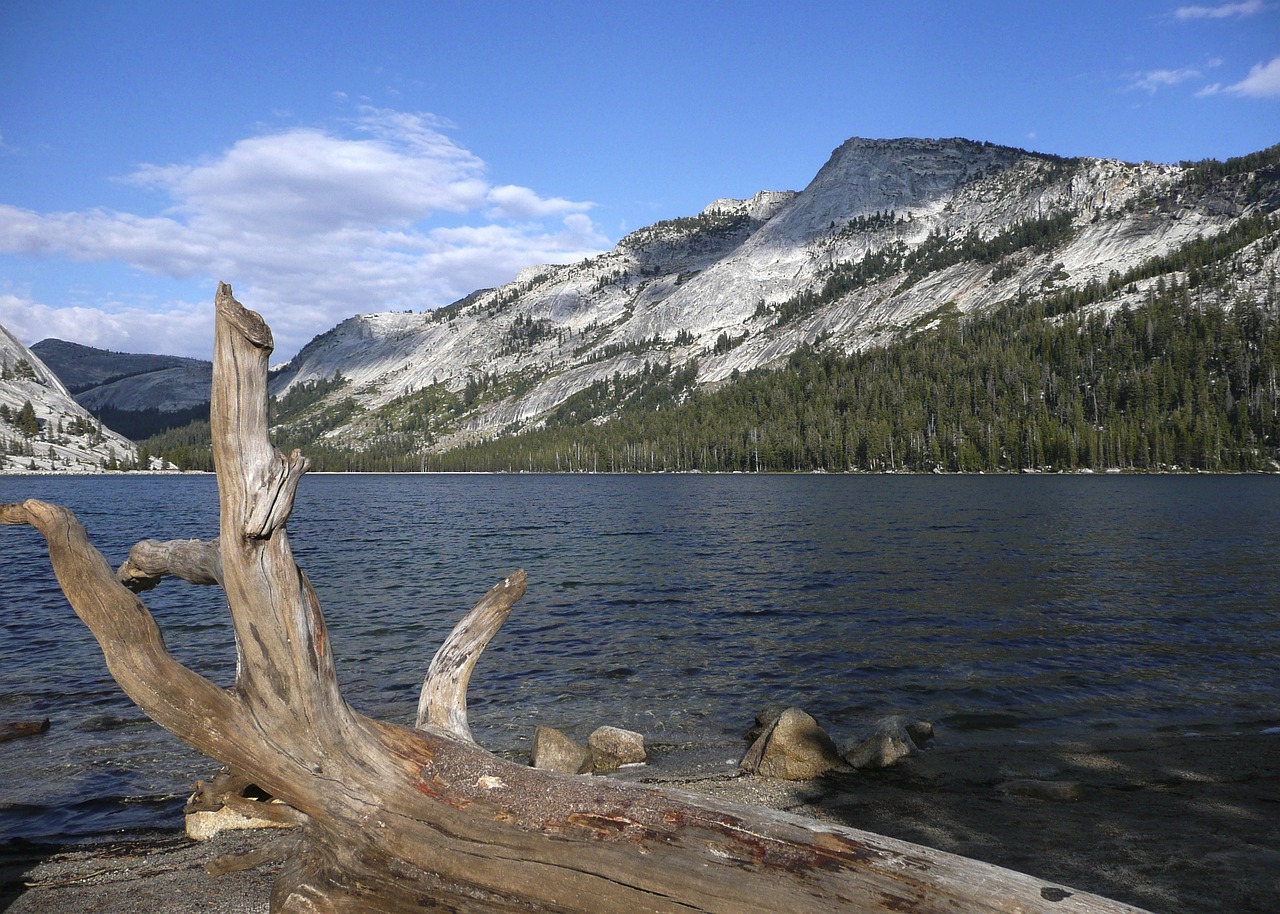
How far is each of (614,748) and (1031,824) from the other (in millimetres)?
6936

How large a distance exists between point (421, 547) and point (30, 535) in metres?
40.2

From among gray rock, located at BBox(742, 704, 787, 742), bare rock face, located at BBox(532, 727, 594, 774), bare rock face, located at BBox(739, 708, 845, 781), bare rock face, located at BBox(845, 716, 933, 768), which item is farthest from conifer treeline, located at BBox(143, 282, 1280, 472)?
bare rock face, located at BBox(532, 727, 594, 774)

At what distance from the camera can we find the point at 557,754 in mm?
12789

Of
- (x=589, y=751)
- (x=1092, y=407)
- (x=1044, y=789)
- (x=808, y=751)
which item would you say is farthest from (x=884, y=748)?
(x=1092, y=407)

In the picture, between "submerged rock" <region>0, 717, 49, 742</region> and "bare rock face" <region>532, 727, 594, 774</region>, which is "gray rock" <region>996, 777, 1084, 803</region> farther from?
"submerged rock" <region>0, 717, 49, 742</region>

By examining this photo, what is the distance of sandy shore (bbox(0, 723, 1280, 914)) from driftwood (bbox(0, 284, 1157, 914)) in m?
3.84

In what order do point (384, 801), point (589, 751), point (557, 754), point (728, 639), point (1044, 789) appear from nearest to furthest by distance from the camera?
point (384, 801), point (1044, 789), point (557, 754), point (589, 751), point (728, 639)

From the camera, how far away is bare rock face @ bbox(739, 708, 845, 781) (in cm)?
1300

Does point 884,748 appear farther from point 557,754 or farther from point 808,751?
point 557,754

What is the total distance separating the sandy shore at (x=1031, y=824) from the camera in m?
8.73

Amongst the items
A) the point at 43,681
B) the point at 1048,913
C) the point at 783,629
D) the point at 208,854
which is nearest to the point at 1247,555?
the point at 783,629

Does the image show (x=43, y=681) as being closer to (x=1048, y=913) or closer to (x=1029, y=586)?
(x=1048, y=913)

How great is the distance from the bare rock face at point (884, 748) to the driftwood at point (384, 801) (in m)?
8.42

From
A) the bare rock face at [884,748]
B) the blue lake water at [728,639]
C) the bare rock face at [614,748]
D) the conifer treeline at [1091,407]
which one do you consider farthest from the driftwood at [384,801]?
the conifer treeline at [1091,407]
